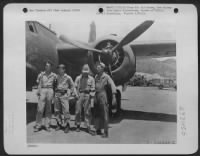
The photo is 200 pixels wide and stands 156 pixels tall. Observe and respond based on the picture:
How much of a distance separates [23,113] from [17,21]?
307mm

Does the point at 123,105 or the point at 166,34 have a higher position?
the point at 166,34

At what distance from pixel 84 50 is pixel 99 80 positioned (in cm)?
11

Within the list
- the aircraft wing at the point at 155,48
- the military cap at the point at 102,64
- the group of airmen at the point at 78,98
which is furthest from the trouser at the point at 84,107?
the aircraft wing at the point at 155,48

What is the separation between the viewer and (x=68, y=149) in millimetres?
978

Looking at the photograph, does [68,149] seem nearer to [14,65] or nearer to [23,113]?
[23,113]

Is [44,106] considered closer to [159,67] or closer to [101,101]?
[101,101]

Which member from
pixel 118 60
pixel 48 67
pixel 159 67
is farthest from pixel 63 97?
pixel 159 67

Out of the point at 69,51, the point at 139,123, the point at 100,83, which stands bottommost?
the point at 139,123

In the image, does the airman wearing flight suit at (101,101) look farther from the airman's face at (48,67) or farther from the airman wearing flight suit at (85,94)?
the airman's face at (48,67)

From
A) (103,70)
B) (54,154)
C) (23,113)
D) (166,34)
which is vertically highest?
(166,34)

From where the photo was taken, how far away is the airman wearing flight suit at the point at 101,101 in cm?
98

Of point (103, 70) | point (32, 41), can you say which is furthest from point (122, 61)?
point (32, 41)

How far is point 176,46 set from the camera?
3.20 ft

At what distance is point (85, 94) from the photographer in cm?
98
